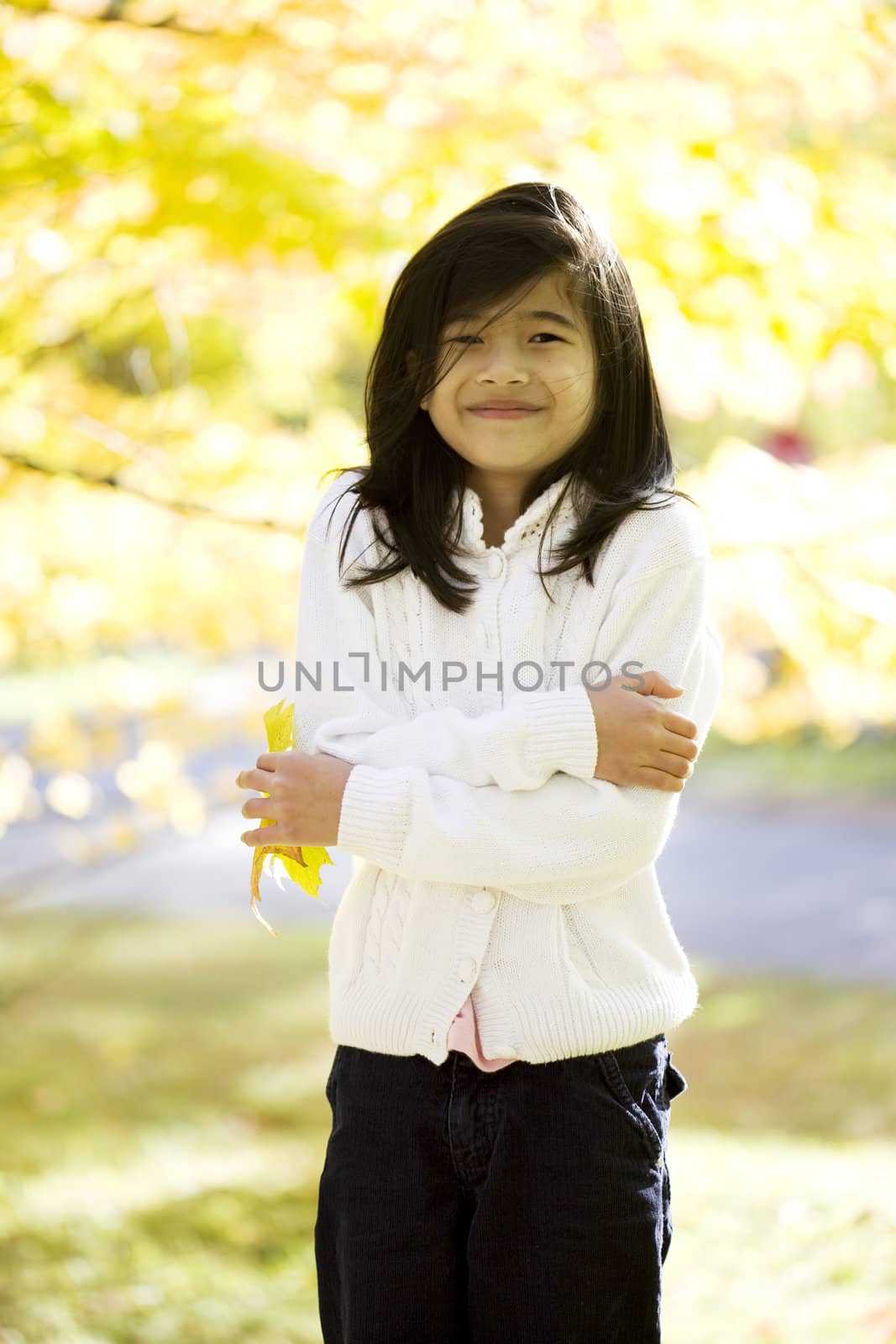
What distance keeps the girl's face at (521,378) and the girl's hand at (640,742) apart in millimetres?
347

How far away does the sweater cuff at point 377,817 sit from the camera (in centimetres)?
153

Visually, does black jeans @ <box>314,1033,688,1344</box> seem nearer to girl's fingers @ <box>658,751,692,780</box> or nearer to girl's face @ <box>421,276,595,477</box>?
girl's fingers @ <box>658,751,692,780</box>

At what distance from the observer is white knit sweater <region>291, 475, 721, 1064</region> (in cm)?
153

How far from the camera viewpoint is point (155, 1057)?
18.4 ft

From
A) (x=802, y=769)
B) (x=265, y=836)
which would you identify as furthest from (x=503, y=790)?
(x=802, y=769)

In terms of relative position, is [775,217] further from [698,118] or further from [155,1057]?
[155,1057]

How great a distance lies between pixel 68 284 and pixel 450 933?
238 centimetres

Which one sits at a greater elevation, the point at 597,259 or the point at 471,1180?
the point at 597,259

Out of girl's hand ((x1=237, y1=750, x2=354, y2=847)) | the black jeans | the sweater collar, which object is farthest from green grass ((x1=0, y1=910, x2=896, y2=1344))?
the sweater collar

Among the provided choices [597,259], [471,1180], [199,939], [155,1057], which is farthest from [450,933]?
[199,939]

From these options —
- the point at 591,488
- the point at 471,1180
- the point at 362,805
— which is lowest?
the point at 471,1180

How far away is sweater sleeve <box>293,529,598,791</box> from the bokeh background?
0.48m

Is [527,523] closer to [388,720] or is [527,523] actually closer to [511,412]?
[511,412]

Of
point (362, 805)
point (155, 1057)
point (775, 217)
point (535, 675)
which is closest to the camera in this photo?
point (362, 805)
